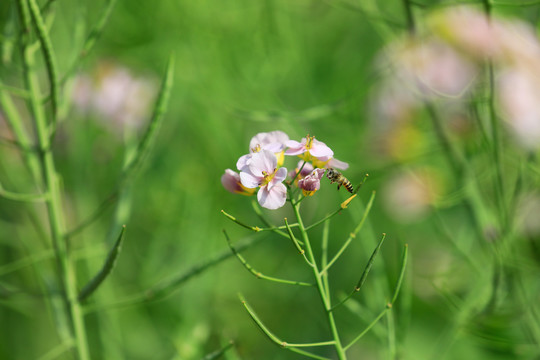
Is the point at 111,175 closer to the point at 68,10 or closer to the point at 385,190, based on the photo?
the point at 68,10

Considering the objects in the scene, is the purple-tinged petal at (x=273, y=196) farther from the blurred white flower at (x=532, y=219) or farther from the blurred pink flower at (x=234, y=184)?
the blurred white flower at (x=532, y=219)

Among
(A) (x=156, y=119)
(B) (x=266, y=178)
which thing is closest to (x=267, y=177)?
(B) (x=266, y=178)

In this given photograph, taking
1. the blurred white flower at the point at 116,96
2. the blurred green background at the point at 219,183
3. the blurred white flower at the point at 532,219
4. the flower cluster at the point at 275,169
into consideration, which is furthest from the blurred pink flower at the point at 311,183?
the blurred white flower at the point at 116,96

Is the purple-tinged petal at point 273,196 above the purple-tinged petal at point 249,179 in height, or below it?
below

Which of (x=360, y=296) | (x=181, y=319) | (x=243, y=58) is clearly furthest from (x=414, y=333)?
(x=243, y=58)

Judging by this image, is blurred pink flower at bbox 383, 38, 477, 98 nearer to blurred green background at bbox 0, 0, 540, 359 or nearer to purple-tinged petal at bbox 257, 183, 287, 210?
blurred green background at bbox 0, 0, 540, 359

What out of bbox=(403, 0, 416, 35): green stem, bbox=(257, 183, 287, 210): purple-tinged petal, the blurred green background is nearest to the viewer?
bbox=(257, 183, 287, 210): purple-tinged petal

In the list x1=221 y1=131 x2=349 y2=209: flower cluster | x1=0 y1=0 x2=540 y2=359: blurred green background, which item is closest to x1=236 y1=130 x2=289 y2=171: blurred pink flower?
x1=221 y1=131 x2=349 y2=209: flower cluster

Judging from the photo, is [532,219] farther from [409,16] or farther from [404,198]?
[409,16]
